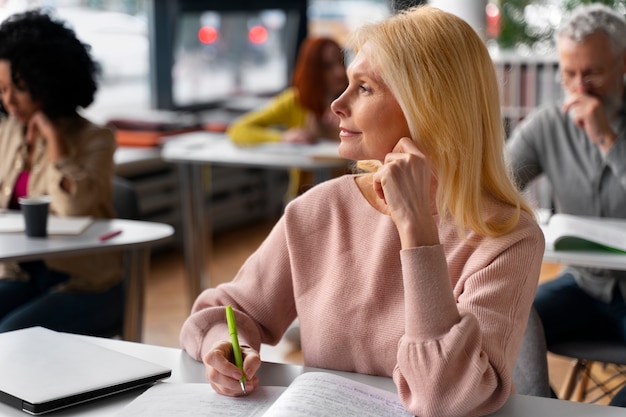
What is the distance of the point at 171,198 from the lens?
518 centimetres

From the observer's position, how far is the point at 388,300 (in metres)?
1.46

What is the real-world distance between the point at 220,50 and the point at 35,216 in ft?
13.0

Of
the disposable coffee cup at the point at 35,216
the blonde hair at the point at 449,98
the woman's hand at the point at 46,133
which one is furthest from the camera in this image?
the woman's hand at the point at 46,133

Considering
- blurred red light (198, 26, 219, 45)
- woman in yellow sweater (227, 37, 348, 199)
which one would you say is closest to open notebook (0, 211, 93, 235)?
woman in yellow sweater (227, 37, 348, 199)

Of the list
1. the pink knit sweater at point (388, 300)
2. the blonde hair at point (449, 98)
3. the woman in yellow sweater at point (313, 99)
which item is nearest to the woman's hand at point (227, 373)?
the pink knit sweater at point (388, 300)

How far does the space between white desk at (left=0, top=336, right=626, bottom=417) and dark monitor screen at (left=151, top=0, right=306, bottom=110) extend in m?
4.23

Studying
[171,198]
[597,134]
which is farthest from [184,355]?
[171,198]

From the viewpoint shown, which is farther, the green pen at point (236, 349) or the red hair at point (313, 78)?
the red hair at point (313, 78)

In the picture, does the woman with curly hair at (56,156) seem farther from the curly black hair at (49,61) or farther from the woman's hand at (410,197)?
the woman's hand at (410,197)

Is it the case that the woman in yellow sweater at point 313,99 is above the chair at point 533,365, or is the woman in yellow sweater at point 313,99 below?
above

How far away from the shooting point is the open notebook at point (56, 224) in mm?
2441

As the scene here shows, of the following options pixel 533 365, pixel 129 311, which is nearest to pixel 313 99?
pixel 129 311

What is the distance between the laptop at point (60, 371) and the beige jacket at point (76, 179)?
1167 millimetres

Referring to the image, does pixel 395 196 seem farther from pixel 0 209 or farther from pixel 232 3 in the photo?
pixel 232 3
